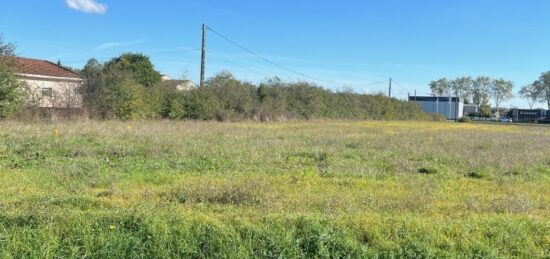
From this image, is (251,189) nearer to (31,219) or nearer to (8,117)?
(31,219)

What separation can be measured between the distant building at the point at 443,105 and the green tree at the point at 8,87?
111 m

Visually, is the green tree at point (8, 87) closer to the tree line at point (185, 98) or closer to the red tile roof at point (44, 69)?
the tree line at point (185, 98)

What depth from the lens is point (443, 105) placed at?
13088cm

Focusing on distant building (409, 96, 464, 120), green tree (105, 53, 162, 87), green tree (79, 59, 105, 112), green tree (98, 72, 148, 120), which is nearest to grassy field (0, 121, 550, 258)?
green tree (79, 59, 105, 112)

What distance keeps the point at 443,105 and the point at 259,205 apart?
433 feet

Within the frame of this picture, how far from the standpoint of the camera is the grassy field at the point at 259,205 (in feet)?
16.5

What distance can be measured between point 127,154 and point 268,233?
8068mm

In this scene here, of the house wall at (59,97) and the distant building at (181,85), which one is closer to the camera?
the house wall at (59,97)

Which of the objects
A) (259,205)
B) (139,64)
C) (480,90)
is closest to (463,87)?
(480,90)

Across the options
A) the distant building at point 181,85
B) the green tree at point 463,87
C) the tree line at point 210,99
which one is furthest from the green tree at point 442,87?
the distant building at point 181,85

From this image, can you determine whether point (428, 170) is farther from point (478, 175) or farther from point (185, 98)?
point (185, 98)

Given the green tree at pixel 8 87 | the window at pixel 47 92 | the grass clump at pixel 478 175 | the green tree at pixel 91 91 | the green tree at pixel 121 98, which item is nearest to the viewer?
the grass clump at pixel 478 175

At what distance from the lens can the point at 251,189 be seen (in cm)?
778

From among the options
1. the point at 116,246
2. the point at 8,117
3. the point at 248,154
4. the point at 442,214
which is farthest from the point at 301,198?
the point at 8,117
